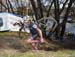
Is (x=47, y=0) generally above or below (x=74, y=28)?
above

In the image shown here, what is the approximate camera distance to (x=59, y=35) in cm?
3175

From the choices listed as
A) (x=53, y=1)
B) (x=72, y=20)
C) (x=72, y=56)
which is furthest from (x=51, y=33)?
(x=72, y=56)

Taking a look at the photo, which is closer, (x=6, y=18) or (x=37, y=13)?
(x=37, y=13)

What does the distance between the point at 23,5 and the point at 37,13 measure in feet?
64.5

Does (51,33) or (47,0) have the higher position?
(47,0)

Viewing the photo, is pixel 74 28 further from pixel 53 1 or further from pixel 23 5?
pixel 53 1

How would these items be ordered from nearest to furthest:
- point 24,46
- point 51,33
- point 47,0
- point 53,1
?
point 24,46, point 51,33, point 53,1, point 47,0

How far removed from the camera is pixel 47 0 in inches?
1406

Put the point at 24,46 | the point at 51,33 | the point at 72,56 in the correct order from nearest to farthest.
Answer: the point at 72,56 < the point at 24,46 < the point at 51,33

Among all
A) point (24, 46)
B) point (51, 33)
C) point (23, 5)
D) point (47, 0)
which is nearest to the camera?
point (24, 46)

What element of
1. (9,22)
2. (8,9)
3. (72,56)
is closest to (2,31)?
(9,22)

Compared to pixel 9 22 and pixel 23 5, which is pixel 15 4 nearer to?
pixel 23 5

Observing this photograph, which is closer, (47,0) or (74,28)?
(47,0)

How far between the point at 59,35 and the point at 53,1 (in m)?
3.92
